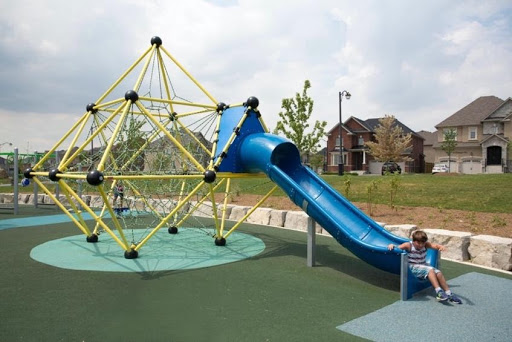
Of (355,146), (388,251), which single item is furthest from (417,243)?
(355,146)

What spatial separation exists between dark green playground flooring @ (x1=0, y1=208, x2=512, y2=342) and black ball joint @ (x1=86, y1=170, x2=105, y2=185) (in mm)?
1654

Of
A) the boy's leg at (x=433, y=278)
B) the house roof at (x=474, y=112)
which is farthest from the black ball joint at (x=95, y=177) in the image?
the house roof at (x=474, y=112)

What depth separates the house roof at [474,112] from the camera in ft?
159

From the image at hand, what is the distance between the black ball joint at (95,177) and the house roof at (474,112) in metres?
50.8

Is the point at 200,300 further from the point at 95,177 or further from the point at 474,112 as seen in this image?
the point at 474,112

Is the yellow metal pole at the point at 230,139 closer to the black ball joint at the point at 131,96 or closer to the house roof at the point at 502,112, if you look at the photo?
the black ball joint at the point at 131,96

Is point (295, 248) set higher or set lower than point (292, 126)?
lower

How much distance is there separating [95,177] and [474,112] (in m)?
→ 53.1

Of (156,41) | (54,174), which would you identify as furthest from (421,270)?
(156,41)

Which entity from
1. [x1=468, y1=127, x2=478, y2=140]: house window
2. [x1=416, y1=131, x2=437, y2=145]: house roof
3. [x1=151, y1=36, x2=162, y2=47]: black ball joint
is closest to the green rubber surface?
[x1=151, y1=36, x2=162, y2=47]: black ball joint

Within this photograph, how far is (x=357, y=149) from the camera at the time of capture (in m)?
51.2

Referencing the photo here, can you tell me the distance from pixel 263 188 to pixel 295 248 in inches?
455

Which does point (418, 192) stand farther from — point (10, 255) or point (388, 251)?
point (10, 255)

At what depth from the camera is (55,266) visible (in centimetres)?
759
